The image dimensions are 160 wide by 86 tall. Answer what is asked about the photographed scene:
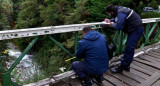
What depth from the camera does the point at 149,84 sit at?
263 centimetres

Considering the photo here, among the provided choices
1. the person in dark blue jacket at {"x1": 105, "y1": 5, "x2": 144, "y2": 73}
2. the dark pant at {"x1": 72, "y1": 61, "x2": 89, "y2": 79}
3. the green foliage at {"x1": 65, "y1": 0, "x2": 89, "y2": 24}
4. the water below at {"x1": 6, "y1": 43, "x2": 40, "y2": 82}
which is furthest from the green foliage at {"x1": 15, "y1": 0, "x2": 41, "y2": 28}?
the dark pant at {"x1": 72, "y1": 61, "x2": 89, "y2": 79}

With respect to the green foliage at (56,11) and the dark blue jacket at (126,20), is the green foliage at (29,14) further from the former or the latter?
the dark blue jacket at (126,20)

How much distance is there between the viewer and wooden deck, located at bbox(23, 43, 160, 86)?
2672 millimetres

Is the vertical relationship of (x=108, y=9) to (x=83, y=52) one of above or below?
above

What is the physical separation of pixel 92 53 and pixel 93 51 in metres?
0.04

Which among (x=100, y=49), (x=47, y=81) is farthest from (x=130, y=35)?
(x=47, y=81)

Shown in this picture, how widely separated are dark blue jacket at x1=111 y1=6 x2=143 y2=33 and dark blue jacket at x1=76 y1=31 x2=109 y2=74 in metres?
0.55

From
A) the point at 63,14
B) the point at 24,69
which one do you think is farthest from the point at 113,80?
the point at 63,14

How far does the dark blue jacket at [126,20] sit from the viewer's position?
264cm

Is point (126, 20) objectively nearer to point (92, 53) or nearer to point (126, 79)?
point (92, 53)

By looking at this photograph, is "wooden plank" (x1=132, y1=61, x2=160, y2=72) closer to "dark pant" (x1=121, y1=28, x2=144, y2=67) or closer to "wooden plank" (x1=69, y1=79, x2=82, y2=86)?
"dark pant" (x1=121, y1=28, x2=144, y2=67)

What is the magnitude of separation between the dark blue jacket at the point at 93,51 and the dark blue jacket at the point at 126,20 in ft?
1.81

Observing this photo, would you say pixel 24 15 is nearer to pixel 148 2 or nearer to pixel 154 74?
pixel 148 2

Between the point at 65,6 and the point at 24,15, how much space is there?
12.8 ft
